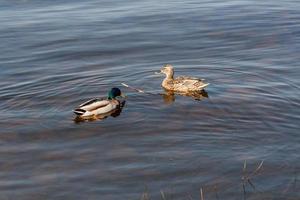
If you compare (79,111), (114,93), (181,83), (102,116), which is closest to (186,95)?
(181,83)

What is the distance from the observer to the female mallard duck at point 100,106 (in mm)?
15078

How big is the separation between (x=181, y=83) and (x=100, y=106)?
246 cm

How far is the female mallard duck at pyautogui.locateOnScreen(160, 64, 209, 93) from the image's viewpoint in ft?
53.9

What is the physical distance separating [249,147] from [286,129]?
48.5 inches

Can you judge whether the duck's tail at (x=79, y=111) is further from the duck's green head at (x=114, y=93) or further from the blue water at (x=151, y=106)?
the duck's green head at (x=114, y=93)

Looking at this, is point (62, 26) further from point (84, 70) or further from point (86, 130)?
point (86, 130)

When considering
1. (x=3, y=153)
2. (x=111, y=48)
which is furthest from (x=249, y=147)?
(x=111, y=48)

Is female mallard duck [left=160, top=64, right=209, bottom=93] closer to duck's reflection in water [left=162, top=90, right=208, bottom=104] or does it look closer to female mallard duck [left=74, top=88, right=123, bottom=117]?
duck's reflection in water [left=162, top=90, right=208, bottom=104]

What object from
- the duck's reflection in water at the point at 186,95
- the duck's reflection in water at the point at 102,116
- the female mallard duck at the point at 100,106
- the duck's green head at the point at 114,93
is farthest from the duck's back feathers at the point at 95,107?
the duck's reflection in water at the point at 186,95

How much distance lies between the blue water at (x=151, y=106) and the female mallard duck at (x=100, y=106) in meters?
0.33

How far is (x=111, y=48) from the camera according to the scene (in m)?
21.6

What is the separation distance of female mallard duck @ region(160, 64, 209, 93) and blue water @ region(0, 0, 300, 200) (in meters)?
0.33

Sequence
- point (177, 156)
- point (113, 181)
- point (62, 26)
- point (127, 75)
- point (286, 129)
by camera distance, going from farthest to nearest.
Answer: point (62, 26) < point (127, 75) < point (286, 129) < point (177, 156) < point (113, 181)

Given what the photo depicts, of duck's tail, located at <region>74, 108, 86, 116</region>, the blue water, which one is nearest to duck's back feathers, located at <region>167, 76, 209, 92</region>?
the blue water
